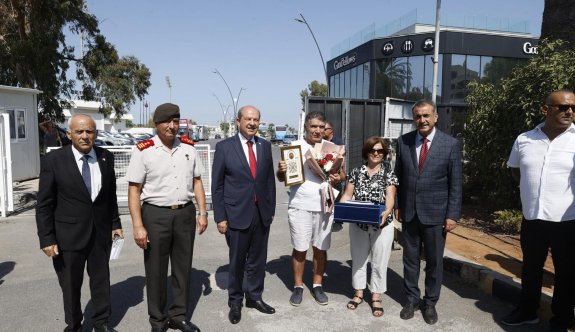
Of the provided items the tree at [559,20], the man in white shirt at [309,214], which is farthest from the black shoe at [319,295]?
the tree at [559,20]

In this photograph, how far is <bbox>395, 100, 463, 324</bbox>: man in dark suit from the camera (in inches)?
146

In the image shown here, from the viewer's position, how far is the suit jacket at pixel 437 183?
3693 mm

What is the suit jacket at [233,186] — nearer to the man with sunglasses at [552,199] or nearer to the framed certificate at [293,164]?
the framed certificate at [293,164]

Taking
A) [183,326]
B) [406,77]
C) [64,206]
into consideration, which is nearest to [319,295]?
[183,326]

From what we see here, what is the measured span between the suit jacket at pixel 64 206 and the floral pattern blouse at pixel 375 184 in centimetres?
235

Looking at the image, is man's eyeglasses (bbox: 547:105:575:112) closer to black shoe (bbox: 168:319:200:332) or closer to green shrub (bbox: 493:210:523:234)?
black shoe (bbox: 168:319:200:332)

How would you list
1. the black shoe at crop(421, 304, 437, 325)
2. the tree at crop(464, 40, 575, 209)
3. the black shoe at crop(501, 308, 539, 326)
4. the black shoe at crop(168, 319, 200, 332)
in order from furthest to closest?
the tree at crop(464, 40, 575, 209) → the black shoe at crop(421, 304, 437, 325) → the black shoe at crop(501, 308, 539, 326) → the black shoe at crop(168, 319, 200, 332)

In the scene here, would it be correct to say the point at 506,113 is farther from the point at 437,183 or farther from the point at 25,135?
the point at 25,135

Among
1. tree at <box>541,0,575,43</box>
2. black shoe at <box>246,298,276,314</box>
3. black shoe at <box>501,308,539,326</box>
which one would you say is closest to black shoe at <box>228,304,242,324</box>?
black shoe at <box>246,298,276,314</box>

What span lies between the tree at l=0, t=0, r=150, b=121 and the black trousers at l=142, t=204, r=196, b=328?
59.0 ft

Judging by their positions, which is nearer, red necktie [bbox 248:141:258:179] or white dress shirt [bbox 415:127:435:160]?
white dress shirt [bbox 415:127:435:160]

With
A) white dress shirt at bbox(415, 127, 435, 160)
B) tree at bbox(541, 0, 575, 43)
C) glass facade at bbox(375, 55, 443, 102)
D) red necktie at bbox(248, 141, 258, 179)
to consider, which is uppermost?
glass facade at bbox(375, 55, 443, 102)

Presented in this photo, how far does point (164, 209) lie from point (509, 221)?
18.7 ft

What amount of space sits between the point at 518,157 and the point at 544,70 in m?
3.80
